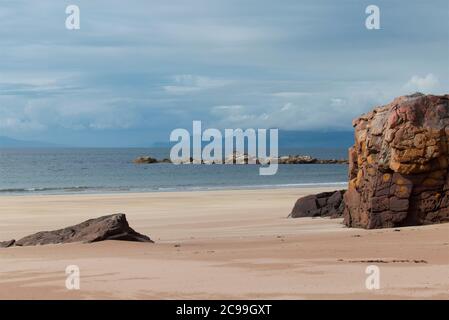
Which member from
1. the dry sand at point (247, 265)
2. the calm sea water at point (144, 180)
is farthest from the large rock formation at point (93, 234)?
the calm sea water at point (144, 180)

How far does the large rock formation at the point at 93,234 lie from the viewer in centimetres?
1630

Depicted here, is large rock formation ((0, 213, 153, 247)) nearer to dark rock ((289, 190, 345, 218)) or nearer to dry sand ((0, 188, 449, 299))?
dry sand ((0, 188, 449, 299))

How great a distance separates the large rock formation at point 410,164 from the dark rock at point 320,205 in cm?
633

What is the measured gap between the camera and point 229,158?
150m

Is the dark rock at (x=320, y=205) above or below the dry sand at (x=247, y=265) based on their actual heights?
below

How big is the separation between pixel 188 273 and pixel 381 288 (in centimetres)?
318

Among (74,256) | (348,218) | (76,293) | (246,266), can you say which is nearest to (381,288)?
(246,266)

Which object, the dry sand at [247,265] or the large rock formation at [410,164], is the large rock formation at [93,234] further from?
the large rock formation at [410,164]

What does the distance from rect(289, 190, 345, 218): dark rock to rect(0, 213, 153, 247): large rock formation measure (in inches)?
410

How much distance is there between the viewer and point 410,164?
18875 mm

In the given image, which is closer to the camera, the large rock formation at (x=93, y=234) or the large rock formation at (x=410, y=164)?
the large rock formation at (x=93, y=234)

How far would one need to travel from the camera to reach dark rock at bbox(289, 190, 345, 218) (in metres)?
26.1

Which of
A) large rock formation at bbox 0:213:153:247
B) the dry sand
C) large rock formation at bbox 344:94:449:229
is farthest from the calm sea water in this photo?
the dry sand
